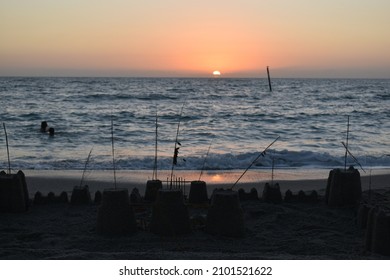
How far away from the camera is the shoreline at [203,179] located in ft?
35.1

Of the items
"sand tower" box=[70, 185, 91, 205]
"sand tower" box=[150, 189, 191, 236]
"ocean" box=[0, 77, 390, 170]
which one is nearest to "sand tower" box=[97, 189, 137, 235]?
"sand tower" box=[150, 189, 191, 236]

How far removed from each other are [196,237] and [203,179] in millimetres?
6038

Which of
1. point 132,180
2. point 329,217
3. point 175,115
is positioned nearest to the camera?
point 329,217

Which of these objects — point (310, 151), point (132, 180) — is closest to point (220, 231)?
point (132, 180)

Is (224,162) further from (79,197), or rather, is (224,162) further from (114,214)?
(114,214)

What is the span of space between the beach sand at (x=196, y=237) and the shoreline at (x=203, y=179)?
7.49 feet

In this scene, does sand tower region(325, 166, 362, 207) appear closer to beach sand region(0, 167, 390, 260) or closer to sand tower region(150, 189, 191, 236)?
beach sand region(0, 167, 390, 260)

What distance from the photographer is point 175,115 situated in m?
32.8

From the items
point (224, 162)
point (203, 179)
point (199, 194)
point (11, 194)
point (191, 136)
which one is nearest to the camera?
point (11, 194)

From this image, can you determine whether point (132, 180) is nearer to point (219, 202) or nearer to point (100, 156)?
point (100, 156)

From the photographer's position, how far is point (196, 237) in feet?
19.9

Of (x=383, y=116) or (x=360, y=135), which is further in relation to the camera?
(x=383, y=116)

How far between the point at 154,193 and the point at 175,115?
25045 millimetres

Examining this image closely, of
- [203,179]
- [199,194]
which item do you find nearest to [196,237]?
[199,194]
